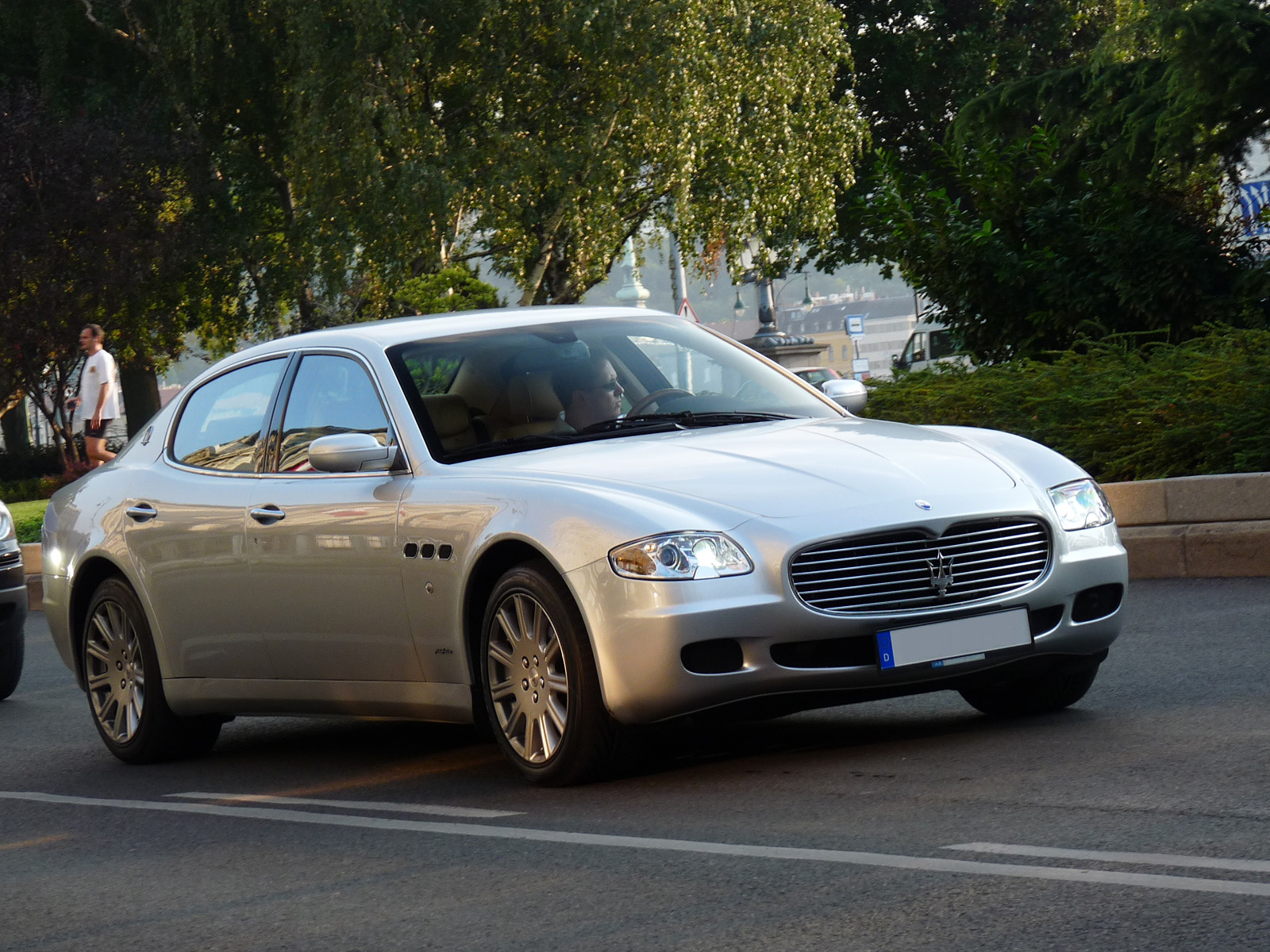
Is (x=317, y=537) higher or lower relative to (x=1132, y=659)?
higher

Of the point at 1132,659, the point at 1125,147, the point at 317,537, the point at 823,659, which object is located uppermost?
the point at 1125,147

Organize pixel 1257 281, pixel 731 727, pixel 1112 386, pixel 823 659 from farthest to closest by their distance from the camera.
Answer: pixel 1257 281
pixel 1112 386
pixel 731 727
pixel 823 659

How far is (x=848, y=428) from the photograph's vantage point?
729cm

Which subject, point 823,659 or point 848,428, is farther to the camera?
point 848,428

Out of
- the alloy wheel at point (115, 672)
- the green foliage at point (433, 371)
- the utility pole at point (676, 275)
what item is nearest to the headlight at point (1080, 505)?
the green foliage at point (433, 371)

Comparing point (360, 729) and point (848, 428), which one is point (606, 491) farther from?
point (360, 729)

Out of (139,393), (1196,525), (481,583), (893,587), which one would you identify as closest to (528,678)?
(481,583)

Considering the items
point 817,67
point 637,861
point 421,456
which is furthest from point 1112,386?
point 817,67

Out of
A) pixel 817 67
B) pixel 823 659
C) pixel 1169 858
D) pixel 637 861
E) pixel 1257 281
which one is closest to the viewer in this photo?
pixel 1169 858

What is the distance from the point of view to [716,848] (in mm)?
5406

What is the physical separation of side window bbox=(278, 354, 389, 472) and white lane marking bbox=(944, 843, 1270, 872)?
307 cm

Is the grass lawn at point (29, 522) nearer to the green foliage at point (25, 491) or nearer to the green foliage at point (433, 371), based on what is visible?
the green foliage at point (25, 491)

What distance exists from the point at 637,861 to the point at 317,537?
2414 mm

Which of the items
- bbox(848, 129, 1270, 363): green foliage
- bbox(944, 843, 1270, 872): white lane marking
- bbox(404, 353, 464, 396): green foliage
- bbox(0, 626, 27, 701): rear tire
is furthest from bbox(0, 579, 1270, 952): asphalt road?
bbox(848, 129, 1270, 363): green foliage
